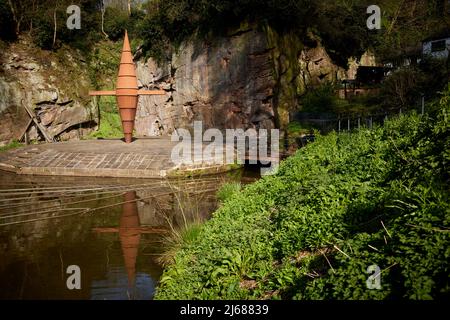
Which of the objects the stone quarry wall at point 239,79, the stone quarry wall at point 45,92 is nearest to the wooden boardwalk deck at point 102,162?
the stone quarry wall at point 45,92

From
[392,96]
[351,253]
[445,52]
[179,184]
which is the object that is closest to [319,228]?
[351,253]

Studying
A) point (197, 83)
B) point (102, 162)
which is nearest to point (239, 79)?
point (197, 83)

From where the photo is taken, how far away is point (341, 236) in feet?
17.2

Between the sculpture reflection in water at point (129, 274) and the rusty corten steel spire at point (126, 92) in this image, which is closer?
the sculpture reflection in water at point (129, 274)

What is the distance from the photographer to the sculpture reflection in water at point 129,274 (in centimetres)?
605

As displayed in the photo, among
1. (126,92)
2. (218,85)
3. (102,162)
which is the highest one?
(218,85)

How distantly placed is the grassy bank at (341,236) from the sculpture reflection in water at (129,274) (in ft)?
1.62

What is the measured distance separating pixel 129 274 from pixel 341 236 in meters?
4.02

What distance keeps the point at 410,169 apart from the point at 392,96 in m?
17.2

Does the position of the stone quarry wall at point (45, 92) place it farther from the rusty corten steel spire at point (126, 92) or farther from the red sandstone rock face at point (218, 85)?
the rusty corten steel spire at point (126, 92)

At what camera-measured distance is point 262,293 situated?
4918 mm

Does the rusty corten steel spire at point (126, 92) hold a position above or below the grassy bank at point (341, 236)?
above

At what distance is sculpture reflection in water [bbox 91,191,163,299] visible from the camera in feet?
19.9

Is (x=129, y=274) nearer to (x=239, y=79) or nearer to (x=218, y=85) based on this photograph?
(x=239, y=79)
